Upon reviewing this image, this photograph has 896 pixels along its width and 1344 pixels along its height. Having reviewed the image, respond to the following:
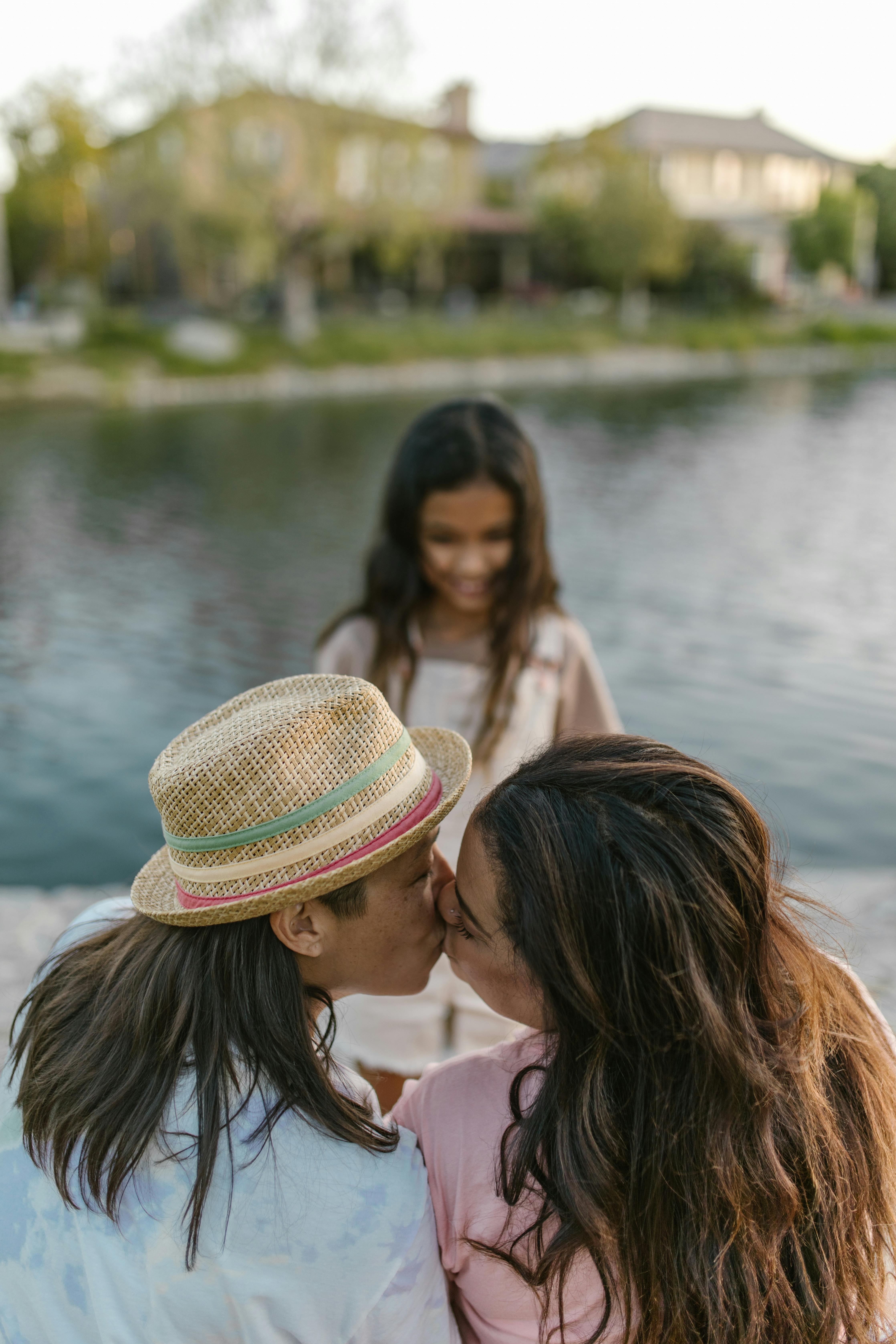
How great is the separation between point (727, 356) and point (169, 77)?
1698 cm

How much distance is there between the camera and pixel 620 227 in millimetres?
36406

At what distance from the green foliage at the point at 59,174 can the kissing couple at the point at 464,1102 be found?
97.4 ft

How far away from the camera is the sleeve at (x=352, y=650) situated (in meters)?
2.42

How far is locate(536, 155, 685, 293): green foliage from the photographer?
36.3 meters

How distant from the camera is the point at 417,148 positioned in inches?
1118

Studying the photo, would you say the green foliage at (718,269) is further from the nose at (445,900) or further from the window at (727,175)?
the nose at (445,900)

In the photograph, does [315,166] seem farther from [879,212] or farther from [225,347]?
[879,212]

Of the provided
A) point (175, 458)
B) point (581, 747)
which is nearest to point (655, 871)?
point (581, 747)

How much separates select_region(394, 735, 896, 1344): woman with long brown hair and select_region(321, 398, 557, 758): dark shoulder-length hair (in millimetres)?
1122

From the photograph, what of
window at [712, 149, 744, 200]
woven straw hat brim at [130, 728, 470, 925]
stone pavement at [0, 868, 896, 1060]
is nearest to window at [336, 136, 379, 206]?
stone pavement at [0, 868, 896, 1060]

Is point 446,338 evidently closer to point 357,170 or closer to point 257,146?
point 357,170

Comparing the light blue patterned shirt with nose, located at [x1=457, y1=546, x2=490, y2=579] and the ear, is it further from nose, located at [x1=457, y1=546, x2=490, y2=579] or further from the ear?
nose, located at [x1=457, y1=546, x2=490, y2=579]

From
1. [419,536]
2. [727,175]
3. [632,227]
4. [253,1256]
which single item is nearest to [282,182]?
[632,227]

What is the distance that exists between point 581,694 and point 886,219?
4823 cm
